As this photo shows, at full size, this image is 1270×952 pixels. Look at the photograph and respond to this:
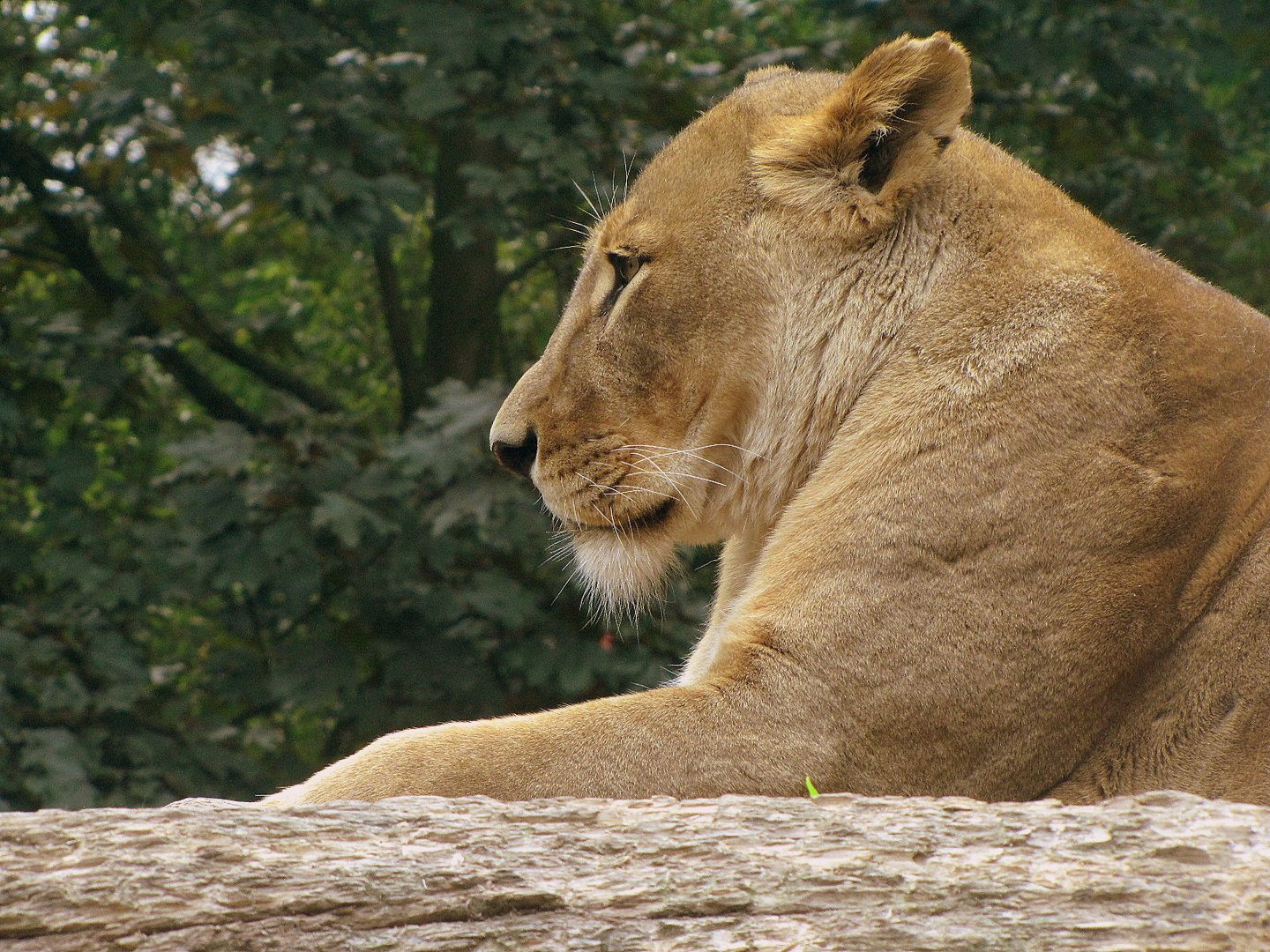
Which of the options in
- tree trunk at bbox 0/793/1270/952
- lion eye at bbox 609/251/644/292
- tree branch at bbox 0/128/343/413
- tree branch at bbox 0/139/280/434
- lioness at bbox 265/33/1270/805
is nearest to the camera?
tree trunk at bbox 0/793/1270/952

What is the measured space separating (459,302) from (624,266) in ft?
18.3

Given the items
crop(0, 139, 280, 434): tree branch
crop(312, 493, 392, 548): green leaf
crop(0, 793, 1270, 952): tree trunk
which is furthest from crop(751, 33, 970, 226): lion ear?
crop(0, 139, 280, 434): tree branch

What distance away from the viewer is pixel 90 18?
6867 millimetres

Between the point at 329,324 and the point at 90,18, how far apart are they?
4.28 meters

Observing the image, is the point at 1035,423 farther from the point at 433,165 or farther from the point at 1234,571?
the point at 433,165

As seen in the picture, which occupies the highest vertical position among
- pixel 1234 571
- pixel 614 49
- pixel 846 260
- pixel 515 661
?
pixel 614 49

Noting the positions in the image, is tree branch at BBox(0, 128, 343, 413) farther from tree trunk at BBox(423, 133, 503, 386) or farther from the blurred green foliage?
tree trunk at BBox(423, 133, 503, 386)

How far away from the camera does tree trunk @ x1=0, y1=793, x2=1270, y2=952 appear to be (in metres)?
1.98

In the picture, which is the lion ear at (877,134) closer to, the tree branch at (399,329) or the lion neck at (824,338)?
the lion neck at (824,338)

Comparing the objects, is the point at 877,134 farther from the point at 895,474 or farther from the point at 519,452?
the point at 519,452

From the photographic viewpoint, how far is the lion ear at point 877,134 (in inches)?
134

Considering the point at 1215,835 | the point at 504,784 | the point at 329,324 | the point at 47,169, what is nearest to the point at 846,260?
the point at 504,784

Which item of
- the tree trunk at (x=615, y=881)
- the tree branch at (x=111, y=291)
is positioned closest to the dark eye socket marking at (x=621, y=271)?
the tree trunk at (x=615, y=881)

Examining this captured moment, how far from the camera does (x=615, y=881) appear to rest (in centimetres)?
210
